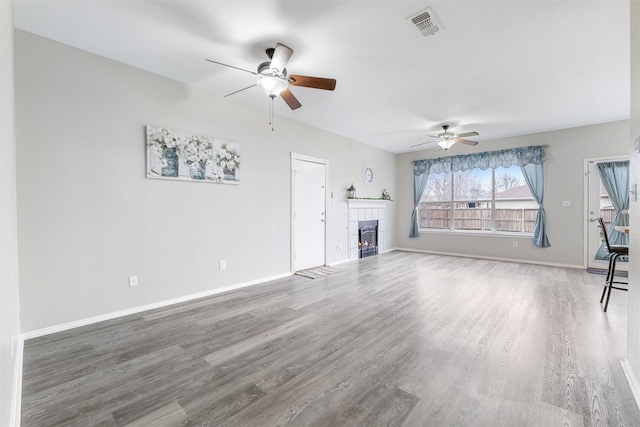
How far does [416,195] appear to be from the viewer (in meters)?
7.19

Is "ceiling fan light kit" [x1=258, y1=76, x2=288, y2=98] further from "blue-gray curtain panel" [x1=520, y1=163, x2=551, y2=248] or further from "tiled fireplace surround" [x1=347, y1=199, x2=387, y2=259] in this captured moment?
"blue-gray curtain panel" [x1=520, y1=163, x2=551, y2=248]

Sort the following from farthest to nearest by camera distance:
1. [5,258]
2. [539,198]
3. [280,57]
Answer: [539,198], [280,57], [5,258]

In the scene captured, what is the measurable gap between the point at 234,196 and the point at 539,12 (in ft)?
12.1

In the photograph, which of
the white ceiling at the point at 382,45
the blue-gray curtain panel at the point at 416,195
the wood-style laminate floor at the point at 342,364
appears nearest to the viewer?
the wood-style laminate floor at the point at 342,364

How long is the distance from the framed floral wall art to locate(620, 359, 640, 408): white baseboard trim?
4.10 meters

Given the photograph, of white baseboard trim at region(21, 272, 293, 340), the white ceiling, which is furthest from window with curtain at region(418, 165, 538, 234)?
white baseboard trim at region(21, 272, 293, 340)

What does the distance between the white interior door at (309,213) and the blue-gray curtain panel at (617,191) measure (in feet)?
16.5

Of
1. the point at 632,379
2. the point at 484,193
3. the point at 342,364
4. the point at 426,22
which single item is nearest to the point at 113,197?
the point at 342,364

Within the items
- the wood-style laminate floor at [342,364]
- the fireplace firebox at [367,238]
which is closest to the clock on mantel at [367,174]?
the fireplace firebox at [367,238]

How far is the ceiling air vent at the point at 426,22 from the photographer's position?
85.6 inches

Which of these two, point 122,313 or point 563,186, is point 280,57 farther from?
point 563,186

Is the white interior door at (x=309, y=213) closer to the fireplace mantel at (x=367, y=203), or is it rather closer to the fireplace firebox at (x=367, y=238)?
the fireplace mantel at (x=367, y=203)

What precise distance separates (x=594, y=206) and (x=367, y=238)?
422cm

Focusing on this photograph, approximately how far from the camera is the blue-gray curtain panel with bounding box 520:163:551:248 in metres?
5.48
